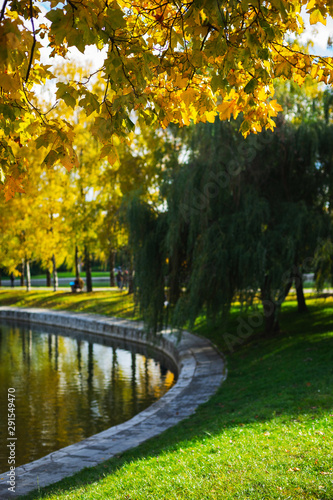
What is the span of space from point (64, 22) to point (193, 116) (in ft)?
6.11

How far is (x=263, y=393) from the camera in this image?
371 inches

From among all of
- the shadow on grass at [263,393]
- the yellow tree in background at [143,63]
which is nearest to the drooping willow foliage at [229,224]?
the shadow on grass at [263,393]

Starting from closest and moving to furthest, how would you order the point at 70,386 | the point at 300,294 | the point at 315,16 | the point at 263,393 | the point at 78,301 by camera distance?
1. the point at 315,16
2. the point at 263,393
3. the point at 70,386
4. the point at 300,294
5. the point at 78,301

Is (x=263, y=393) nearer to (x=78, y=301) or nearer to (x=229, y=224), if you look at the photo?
(x=229, y=224)

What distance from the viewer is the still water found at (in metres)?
9.52

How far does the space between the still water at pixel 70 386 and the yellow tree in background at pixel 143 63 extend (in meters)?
5.70

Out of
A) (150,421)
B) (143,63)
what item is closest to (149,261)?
(150,421)

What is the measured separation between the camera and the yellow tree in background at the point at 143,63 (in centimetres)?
337

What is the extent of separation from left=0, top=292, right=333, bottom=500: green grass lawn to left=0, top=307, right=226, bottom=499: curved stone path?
1.02 feet

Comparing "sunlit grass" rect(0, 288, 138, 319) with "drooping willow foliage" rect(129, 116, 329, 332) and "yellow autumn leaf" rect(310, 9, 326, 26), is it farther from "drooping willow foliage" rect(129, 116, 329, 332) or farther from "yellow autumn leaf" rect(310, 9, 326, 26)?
"yellow autumn leaf" rect(310, 9, 326, 26)

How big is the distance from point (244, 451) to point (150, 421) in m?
3.38

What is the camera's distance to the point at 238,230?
1245cm

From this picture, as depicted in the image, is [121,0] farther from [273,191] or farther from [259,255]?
[273,191]

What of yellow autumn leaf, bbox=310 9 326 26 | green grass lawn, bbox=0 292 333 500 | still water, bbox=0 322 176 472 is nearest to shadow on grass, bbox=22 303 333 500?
green grass lawn, bbox=0 292 333 500
